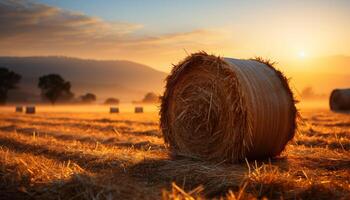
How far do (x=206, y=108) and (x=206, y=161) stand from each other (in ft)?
3.41

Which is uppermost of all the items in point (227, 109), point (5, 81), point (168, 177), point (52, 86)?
point (5, 81)

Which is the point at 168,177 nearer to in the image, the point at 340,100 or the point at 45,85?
the point at 340,100

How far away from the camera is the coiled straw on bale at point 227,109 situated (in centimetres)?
819

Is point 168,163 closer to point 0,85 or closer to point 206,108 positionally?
point 206,108

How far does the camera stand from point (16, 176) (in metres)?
6.85

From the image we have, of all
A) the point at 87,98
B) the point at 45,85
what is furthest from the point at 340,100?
the point at 87,98

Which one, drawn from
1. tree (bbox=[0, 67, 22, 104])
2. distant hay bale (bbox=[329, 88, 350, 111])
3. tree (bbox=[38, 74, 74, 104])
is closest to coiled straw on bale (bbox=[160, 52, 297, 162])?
distant hay bale (bbox=[329, 88, 350, 111])

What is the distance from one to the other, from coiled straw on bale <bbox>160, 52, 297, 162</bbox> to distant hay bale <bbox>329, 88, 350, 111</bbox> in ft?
Answer: 67.2

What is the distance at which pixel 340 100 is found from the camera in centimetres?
2836

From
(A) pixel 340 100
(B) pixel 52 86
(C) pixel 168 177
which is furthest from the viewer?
(B) pixel 52 86

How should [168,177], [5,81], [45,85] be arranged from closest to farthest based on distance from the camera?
[168,177]
[5,81]
[45,85]

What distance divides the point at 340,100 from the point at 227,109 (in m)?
21.8

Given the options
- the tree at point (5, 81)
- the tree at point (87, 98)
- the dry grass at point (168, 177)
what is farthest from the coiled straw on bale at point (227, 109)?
the tree at point (87, 98)

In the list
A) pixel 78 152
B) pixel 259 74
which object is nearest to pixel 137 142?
pixel 78 152
